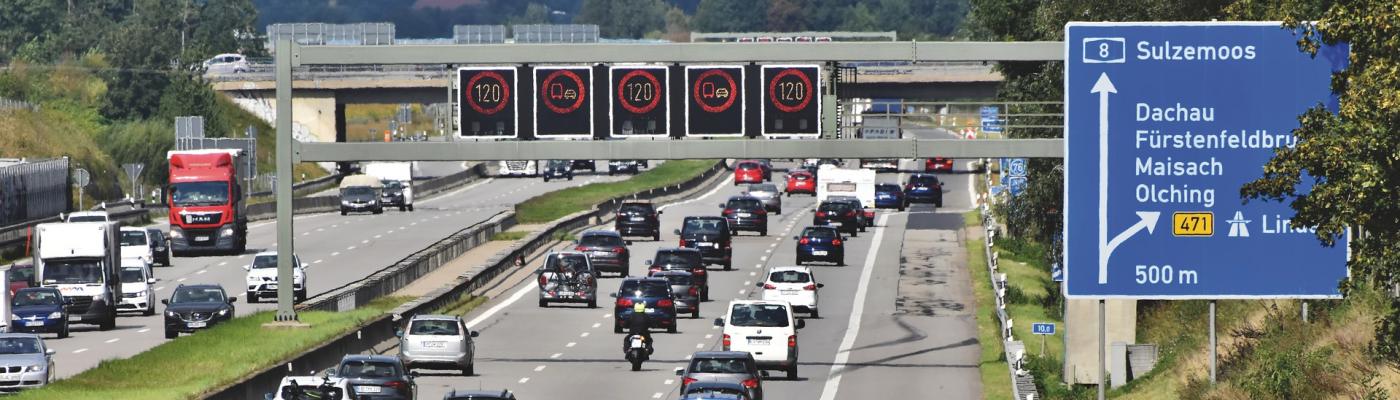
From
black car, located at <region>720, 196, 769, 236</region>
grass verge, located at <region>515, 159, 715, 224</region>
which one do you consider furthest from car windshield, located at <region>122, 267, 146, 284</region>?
grass verge, located at <region>515, 159, 715, 224</region>

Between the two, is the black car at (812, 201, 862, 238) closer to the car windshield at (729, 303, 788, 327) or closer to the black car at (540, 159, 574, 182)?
the car windshield at (729, 303, 788, 327)

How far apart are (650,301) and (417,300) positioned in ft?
25.9

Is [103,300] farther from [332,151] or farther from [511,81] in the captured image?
[511,81]

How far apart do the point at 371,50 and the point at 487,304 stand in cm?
2172

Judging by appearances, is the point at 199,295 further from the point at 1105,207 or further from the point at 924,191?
the point at 924,191

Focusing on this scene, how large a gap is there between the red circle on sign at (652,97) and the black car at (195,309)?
14036mm

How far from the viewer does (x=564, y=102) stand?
39.5m

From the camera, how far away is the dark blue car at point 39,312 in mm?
48406

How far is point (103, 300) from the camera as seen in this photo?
5194cm

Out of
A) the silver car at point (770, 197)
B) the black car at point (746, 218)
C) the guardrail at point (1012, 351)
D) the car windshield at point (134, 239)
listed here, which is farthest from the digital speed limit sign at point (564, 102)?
the silver car at point (770, 197)

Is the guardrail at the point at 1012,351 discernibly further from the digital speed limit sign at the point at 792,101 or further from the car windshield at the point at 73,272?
the car windshield at the point at 73,272

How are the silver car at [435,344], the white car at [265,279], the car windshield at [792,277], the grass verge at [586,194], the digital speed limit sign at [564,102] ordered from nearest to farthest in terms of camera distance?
the digital speed limit sign at [564,102] → the silver car at [435,344] → the car windshield at [792,277] → the white car at [265,279] → the grass verge at [586,194]

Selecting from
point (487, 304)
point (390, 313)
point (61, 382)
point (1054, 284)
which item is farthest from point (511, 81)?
point (1054, 284)

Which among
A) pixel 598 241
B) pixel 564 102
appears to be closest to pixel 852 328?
pixel 598 241
